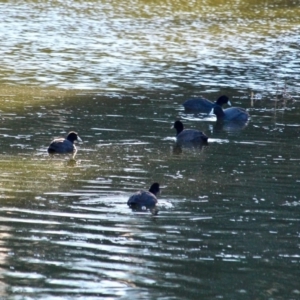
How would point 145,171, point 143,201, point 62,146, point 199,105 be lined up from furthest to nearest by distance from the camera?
point 199,105
point 62,146
point 145,171
point 143,201

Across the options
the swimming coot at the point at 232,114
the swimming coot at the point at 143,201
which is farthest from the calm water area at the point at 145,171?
the swimming coot at the point at 232,114

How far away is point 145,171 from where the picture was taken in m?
14.7

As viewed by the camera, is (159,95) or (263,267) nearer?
(263,267)

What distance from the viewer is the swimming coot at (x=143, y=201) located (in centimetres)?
1206

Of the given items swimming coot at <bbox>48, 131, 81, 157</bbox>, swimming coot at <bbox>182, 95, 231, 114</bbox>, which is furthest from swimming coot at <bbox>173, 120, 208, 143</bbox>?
swimming coot at <bbox>182, 95, 231, 114</bbox>

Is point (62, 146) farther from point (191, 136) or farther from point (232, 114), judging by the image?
point (232, 114)

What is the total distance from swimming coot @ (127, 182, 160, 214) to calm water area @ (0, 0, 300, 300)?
115 millimetres

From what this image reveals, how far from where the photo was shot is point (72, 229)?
439 inches

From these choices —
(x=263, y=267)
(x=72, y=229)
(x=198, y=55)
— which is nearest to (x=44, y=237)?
(x=72, y=229)

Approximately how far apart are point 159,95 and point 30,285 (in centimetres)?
1339

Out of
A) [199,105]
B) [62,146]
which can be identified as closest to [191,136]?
[62,146]

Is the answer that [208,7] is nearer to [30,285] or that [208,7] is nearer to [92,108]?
[92,108]

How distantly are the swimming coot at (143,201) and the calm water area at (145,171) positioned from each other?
0.38ft

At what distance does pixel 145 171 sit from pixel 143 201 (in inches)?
106
